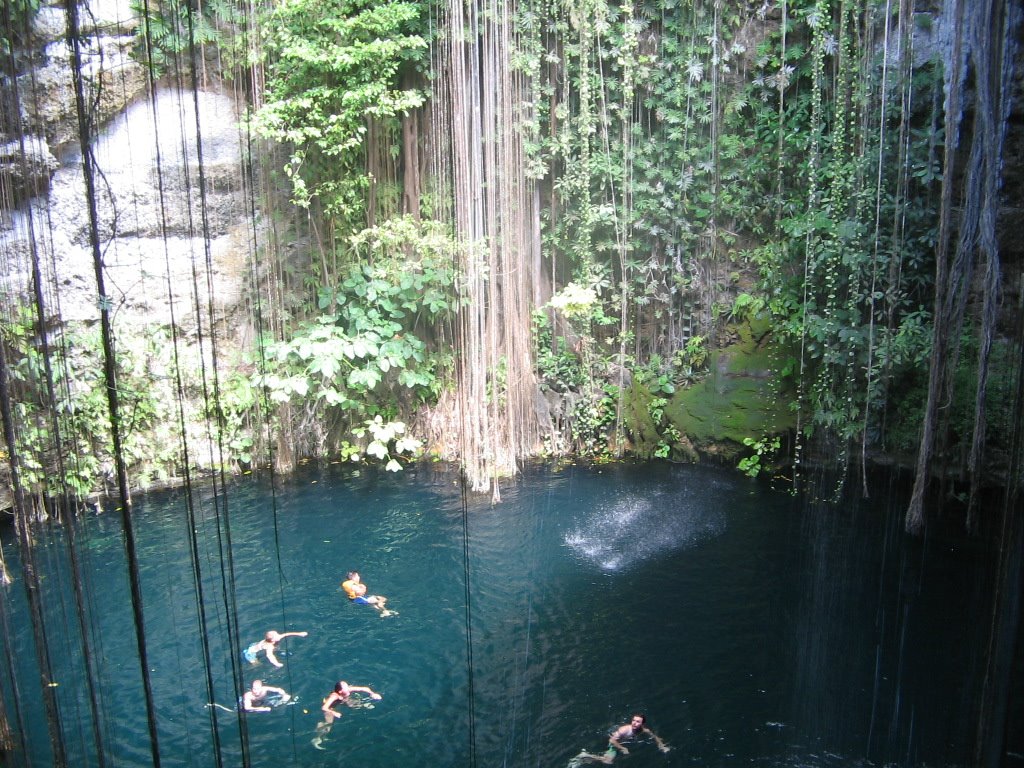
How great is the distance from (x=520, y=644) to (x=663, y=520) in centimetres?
221

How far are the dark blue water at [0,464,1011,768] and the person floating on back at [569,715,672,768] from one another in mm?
57

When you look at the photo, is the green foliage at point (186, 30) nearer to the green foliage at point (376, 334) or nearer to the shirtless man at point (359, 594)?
the green foliage at point (376, 334)

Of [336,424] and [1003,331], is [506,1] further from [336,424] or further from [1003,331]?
[1003,331]

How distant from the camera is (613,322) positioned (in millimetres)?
9117

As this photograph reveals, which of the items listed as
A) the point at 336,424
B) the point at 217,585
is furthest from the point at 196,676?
the point at 336,424

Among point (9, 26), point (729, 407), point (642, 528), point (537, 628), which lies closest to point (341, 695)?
point (537, 628)

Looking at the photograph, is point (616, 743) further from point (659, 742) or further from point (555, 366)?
point (555, 366)

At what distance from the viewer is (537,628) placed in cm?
567

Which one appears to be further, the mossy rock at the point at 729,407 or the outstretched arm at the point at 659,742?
the mossy rock at the point at 729,407

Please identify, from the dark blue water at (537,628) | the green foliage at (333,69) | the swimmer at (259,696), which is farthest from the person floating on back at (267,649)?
the green foliage at (333,69)

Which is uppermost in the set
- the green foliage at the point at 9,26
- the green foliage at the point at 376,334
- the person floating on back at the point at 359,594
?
the green foliage at the point at 9,26

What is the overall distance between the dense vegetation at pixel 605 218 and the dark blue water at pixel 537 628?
2.99 feet

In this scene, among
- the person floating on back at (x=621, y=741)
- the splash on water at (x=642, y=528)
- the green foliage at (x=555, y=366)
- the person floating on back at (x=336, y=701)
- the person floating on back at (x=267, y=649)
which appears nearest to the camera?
the person floating on back at (x=621, y=741)

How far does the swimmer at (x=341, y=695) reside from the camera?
16.0 feet
